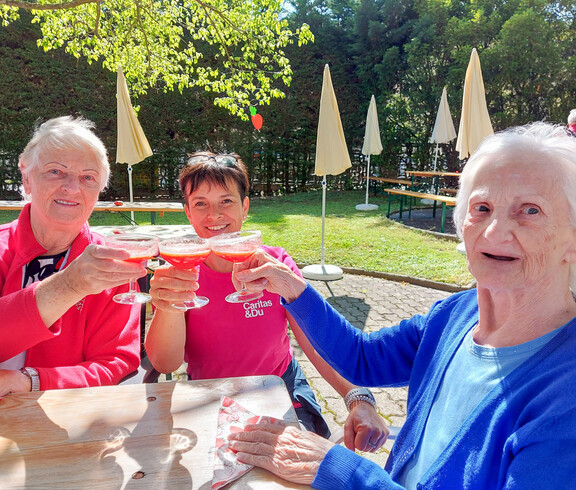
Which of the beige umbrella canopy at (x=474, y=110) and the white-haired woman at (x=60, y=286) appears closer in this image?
the white-haired woman at (x=60, y=286)

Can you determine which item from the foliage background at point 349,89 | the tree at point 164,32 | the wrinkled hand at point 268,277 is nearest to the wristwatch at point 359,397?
the wrinkled hand at point 268,277

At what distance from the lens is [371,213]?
1109 centimetres

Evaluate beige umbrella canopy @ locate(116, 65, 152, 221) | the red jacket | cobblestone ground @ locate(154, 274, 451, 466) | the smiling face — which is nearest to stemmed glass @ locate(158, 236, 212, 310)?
the red jacket

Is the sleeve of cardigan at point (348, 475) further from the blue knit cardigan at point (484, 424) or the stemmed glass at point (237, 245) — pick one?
the stemmed glass at point (237, 245)

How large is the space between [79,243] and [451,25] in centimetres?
1431

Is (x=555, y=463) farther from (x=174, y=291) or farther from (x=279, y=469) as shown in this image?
(x=174, y=291)

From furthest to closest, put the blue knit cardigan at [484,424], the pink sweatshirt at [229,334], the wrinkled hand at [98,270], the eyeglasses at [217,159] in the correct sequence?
the eyeglasses at [217,159] < the pink sweatshirt at [229,334] < the wrinkled hand at [98,270] < the blue knit cardigan at [484,424]

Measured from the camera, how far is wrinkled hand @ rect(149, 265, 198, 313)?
1515 millimetres

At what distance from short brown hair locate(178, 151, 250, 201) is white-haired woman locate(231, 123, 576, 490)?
1.03 meters

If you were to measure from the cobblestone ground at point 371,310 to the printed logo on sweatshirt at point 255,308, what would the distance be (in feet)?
4.51

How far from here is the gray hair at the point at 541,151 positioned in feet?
3.92

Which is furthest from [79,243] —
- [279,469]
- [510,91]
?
[510,91]

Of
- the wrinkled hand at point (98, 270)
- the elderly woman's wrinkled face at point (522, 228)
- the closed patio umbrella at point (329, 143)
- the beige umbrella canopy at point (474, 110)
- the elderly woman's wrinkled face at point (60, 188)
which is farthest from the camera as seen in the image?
the beige umbrella canopy at point (474, 110)

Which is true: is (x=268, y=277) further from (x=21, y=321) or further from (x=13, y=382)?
(x=13, y=382)
